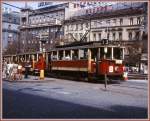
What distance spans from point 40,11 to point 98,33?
66.7ft

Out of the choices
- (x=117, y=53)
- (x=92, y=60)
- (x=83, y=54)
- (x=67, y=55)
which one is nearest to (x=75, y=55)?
(x=83, y=54)

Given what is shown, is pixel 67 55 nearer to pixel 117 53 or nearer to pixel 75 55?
pixel 75 55

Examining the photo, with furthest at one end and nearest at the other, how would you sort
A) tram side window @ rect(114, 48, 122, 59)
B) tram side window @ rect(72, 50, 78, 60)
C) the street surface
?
tram side window @ rect(72, 50, 78, 60) < tram side window @ rect(114, 48, 122, 59) < the street surface

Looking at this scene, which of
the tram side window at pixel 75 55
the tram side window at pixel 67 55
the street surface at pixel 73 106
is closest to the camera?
the street surface at pixel 73 106

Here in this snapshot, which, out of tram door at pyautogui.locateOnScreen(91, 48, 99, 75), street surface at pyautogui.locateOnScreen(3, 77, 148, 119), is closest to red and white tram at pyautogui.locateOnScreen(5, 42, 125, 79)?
tram door at pyautogui.locateOnScreen(91, 48, 99, 75)

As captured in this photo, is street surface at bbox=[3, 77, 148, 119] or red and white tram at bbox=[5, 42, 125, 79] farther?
red and white tram at bbox=[5, 42, 125, 79]

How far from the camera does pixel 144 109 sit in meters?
13.5

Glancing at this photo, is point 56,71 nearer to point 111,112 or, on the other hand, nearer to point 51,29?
point 111,112

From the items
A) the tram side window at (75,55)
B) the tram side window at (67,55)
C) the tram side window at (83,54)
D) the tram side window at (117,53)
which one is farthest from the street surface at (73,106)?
the tram side window at (67,55)

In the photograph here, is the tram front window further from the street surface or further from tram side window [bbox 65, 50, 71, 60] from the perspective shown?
the street surface

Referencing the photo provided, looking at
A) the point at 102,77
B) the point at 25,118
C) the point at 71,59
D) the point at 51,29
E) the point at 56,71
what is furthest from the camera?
the point at 51,29

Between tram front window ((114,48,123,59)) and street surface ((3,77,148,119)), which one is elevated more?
tram front window ((114,48,123,59))

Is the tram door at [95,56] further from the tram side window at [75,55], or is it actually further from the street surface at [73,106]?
the street surface at [73,106]

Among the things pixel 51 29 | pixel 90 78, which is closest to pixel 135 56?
pixel 51 29
